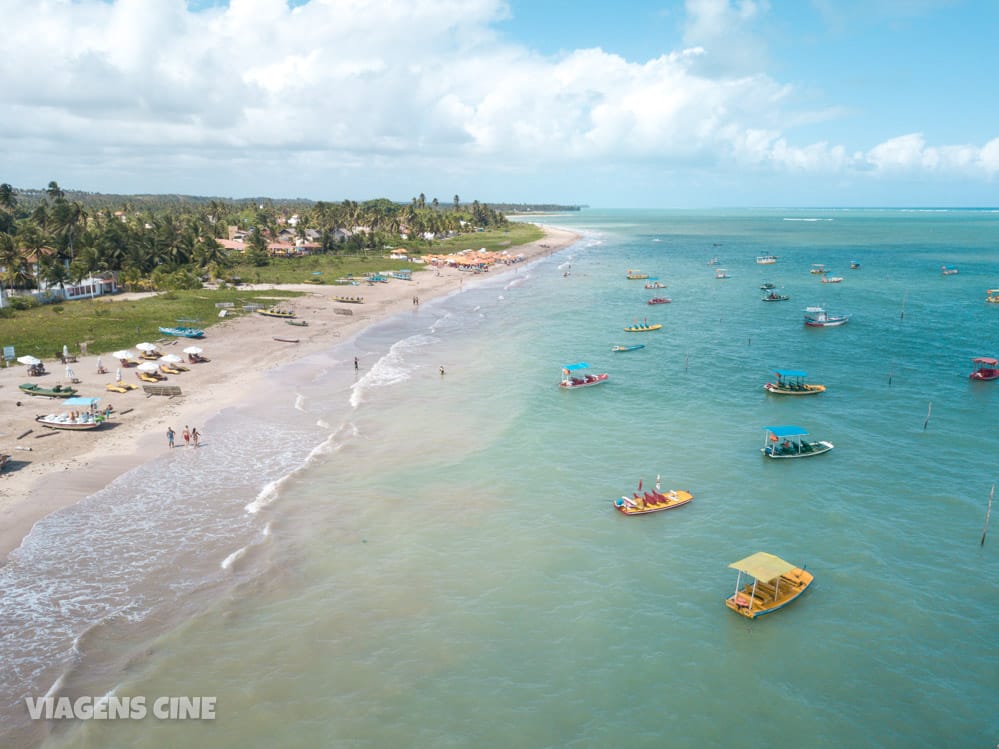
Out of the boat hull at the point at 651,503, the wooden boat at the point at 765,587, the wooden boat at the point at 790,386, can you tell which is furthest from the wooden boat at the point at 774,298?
the wooden boat at the point at 765,587

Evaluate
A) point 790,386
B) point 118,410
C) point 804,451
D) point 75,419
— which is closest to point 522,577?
point 804,451

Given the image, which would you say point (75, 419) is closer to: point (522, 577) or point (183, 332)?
point (183, 332)

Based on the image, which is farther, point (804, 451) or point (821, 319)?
point (821, 319)

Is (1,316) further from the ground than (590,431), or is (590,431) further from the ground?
(1,316)

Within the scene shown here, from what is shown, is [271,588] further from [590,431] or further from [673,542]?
[590,431]

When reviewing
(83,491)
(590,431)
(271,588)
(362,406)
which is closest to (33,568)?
(83,491)

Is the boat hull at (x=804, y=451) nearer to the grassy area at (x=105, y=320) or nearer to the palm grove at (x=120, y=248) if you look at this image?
the grassy area at (x=105, y=320)
